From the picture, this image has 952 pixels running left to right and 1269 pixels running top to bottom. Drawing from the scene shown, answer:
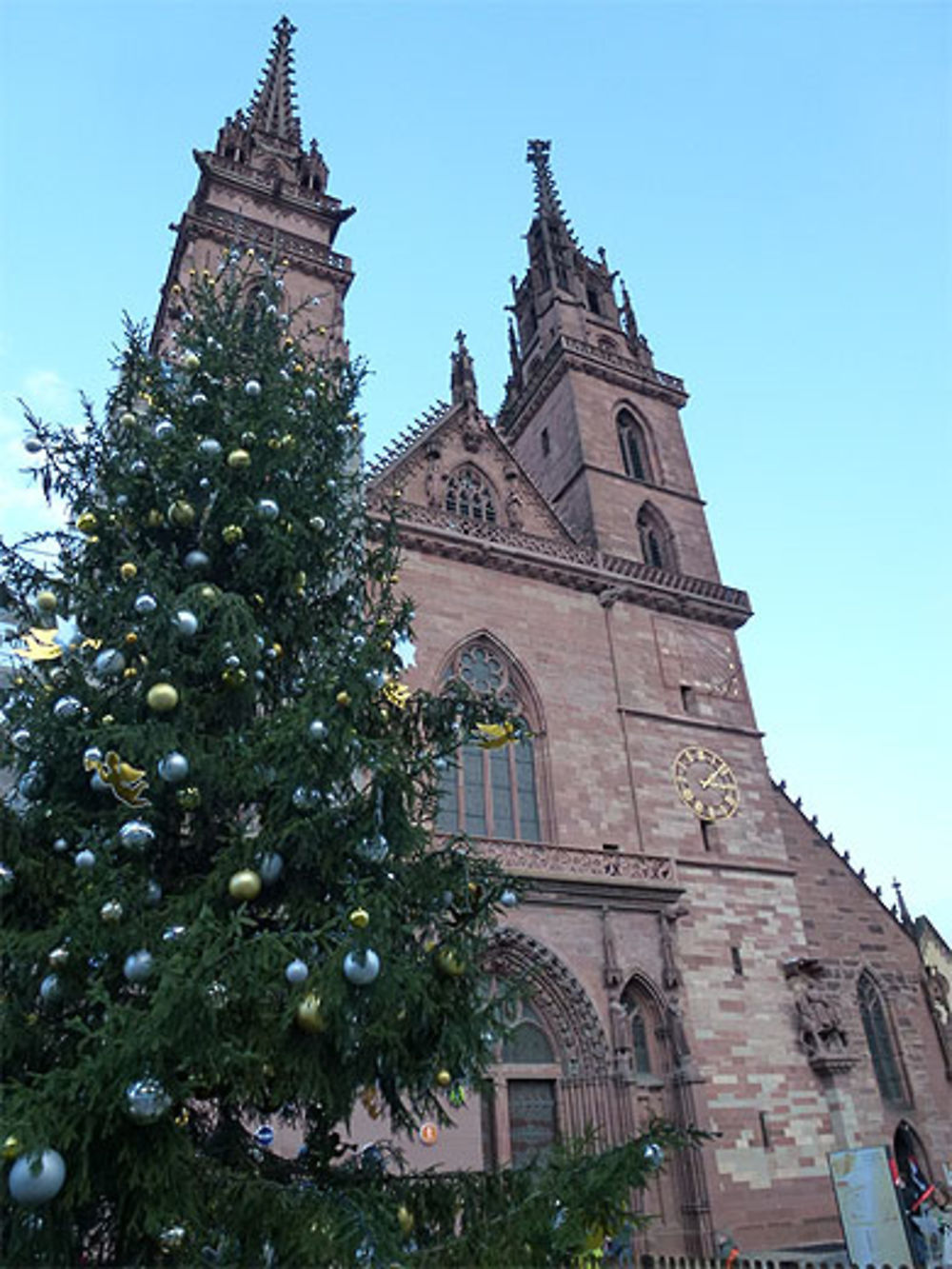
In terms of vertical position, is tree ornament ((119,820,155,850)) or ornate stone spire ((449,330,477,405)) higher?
ornate stone spire ((449,330,477,405))

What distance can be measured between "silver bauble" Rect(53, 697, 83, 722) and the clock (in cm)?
1384

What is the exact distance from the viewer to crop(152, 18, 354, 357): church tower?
21.0m

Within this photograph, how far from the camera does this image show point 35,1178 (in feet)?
11.4

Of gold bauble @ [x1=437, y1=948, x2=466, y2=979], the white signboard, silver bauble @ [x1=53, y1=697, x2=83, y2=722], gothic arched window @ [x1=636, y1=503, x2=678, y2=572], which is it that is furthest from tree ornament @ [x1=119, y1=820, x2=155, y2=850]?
gothic arched window @ [x1=636, y1=503, x2=678, y2=572]

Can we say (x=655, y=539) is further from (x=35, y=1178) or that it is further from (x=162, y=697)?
(x=35, y=1178)

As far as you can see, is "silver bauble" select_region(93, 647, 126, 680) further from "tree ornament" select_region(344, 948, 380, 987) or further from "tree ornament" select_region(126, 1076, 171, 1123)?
"tree ornament" select_region(126, 1076, 171, 1123)

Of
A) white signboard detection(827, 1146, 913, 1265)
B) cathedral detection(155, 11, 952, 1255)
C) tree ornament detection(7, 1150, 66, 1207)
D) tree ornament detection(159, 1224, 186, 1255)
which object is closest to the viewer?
tree ornament detection(7, 1150, 66, 1207)

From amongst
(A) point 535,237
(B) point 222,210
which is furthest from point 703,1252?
(A) point 535,237

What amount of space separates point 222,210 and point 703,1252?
22690mm

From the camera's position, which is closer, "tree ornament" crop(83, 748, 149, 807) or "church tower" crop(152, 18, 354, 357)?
"tree ornament" crop(83, 748, 149, 807)

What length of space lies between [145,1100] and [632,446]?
2186 cm

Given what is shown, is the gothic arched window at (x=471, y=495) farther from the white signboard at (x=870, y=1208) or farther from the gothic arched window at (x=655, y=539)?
the white signboard at (x=870, y=1208)

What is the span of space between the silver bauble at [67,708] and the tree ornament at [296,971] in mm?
2037

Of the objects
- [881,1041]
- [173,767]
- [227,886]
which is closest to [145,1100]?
[227,886]
